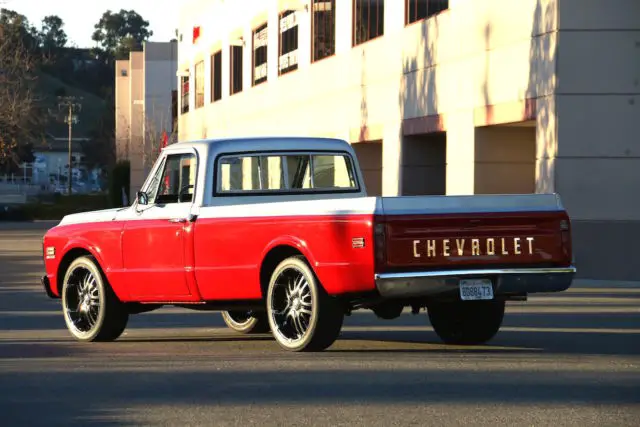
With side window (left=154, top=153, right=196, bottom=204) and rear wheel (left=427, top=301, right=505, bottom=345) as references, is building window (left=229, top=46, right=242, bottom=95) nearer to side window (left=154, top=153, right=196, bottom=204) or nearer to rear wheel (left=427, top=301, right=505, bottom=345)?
side window (left=154, top=153, right=196, bottom=204)

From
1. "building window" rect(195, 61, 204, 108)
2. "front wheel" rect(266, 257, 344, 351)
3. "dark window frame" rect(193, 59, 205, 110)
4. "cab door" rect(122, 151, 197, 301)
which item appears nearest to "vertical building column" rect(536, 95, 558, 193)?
"cab door" rect(122, 151, 197, 301)

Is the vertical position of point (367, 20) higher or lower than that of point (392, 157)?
higher

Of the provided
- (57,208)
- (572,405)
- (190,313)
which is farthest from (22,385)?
(57,208)

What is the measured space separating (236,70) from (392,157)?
20770 millimetres

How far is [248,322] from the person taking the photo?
16047 mm

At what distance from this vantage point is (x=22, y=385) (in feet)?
37.4

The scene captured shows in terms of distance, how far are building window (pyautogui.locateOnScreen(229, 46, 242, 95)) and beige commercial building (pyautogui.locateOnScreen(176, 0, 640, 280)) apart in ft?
31.0

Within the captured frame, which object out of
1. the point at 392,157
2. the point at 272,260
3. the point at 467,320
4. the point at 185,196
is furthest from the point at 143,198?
the point at 392,157

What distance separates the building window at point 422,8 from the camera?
31422mm

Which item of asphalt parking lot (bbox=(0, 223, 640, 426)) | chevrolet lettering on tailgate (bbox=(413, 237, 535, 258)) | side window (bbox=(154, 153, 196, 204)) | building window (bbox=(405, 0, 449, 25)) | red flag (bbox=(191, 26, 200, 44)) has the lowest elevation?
asphalt parking lot (bbox=(0, 223, 640, 426))

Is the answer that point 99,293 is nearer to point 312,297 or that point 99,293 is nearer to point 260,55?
point 312,297

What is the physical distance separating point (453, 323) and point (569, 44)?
11564 mm

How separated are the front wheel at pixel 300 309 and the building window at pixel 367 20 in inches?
883

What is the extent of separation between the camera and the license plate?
42.9 ft
